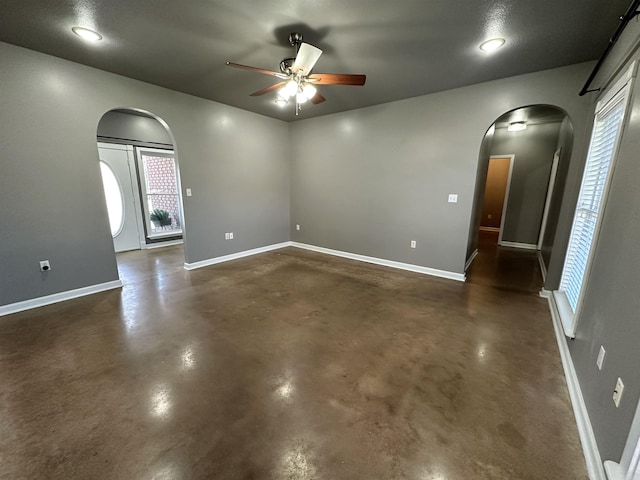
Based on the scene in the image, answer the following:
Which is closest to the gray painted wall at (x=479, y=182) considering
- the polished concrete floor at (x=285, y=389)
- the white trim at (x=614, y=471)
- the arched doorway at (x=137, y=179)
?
the polished concrete floor at (x=285, y=389)

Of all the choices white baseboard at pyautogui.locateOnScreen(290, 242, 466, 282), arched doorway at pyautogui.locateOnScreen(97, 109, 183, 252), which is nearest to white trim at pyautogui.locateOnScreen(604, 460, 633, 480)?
white baseboard at pyautogui.locateOnScreen(290, 242, 466, 282)

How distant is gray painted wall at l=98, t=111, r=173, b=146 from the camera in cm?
478

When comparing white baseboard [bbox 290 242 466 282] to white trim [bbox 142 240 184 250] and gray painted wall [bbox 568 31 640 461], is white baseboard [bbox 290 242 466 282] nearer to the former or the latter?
gray painted wall [bbox 568 31 640 461]

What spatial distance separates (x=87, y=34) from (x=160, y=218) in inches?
163

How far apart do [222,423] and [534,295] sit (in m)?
3.92

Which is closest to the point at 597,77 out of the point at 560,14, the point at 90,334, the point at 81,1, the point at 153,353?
the point at 560,14

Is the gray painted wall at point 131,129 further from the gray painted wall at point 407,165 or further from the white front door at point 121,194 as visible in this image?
the gray painted wall at point 407,165

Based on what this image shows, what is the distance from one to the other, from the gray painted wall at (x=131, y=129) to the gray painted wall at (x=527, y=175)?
24.6 ft

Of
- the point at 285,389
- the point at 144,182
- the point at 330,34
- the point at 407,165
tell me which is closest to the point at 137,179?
the point at 144,182

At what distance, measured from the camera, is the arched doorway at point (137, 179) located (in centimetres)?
491

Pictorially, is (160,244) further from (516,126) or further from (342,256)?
(516,126)

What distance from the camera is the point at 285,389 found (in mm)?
1801

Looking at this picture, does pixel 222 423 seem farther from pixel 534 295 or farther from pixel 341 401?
pixel 534 295

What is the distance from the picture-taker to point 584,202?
2.51m
